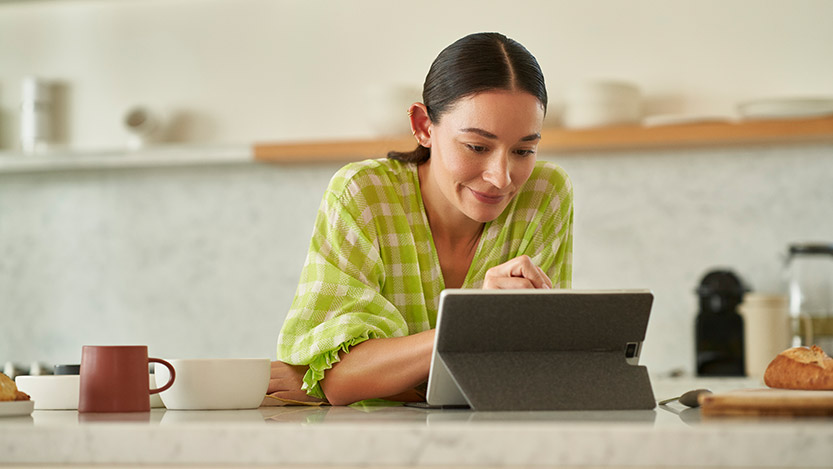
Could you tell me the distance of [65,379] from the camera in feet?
3.80

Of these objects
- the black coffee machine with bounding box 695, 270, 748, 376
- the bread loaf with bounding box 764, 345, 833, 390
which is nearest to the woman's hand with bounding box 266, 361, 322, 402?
the bread loaf with bounding box 764, 345, 833, 390

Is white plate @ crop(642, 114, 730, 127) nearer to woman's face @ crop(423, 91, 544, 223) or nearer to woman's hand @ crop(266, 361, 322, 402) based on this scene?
woman's face @ crop(423, 91, 544, 223)

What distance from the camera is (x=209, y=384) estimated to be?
1108 mm

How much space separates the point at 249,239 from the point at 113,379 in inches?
96.9

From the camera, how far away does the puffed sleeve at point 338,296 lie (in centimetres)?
136

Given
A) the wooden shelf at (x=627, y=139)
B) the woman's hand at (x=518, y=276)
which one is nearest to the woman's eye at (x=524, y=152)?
the woman's hand at (x=518, y=276)

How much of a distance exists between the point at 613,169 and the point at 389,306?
1960 mm

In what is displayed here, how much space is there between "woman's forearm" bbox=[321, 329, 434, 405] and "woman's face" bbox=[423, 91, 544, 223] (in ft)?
1.02

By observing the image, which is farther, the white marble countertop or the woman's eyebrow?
→ the woman's eyebrow

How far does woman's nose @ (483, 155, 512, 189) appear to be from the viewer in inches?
57.6

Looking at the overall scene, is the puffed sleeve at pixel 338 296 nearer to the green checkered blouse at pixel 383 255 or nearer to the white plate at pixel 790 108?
the green checkered blouse at pixel 383 255

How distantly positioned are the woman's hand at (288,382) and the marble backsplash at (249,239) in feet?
6.33

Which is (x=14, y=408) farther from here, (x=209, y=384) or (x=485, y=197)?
(x=485, y=197)

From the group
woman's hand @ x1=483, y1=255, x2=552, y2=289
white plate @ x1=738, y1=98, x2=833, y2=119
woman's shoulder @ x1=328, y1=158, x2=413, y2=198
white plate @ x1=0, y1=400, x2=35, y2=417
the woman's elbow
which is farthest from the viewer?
white plate @ x1=738, y1=98, x2=833, y2=119
